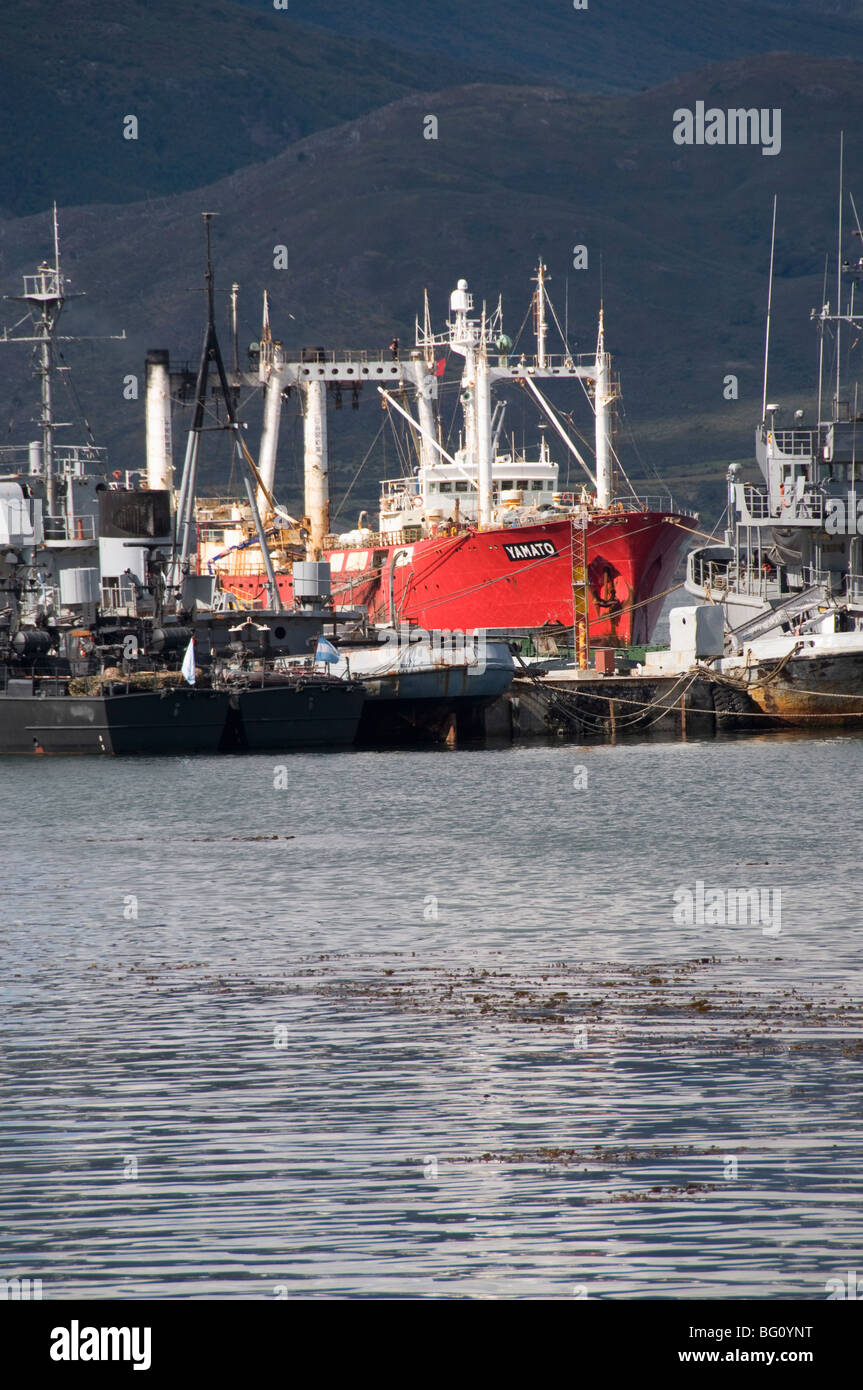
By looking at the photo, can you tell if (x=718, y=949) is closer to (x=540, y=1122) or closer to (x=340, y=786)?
(x=540, y=1122)

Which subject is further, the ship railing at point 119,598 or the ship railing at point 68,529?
the ship railing at point 68,529

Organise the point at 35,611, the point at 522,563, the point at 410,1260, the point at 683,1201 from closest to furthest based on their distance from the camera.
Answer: the point at 410,1260 < the point at 683,1201 < the point at 35,611 < the point at 522,563

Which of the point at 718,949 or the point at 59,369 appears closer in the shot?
the point at 718,949

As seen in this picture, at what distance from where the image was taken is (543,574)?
238 feet

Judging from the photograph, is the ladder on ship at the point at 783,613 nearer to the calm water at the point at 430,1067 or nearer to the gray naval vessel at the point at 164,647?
the gray naval vessel at the point at 164,647

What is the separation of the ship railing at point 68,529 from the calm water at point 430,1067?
3030 cm

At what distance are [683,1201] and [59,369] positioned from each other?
2171 inches

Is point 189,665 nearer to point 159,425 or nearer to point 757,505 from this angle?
point 757,505

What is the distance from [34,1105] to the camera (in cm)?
1680

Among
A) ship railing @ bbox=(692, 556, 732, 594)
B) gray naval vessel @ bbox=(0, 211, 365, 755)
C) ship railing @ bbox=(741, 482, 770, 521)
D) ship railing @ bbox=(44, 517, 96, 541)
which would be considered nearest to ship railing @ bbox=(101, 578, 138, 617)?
gray naval vessel @ bbox=(0, 211, 365, 755)

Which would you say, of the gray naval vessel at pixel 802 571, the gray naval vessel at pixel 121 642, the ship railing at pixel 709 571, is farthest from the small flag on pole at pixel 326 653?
the ship railing at pixel 709 571

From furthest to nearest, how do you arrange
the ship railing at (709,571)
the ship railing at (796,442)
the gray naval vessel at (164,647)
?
the ship railing at (709,571)
the ship railing at (796,442)
the gray naval vessel at (164,647)

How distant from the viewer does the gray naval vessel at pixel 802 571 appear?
57.9 meters
